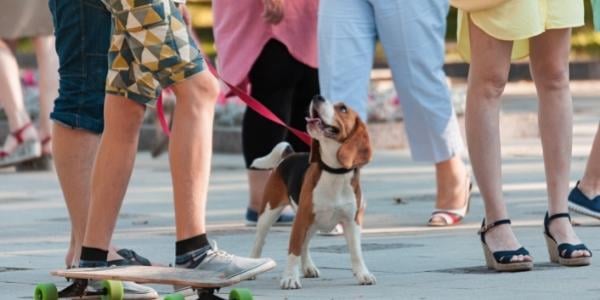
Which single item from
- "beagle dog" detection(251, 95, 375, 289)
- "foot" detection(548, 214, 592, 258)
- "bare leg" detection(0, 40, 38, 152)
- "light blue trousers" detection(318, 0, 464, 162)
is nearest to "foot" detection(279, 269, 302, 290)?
"beagle dog" detection(251, 95, 375, 289)

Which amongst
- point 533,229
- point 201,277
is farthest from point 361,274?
point 533,229

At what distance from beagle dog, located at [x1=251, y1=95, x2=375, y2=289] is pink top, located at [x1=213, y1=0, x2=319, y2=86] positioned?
5.69 feet

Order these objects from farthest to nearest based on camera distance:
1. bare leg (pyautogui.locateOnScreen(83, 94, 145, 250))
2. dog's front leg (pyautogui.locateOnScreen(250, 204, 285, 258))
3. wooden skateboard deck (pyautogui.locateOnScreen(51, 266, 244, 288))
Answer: dog's front leg (pyautogui.locateOnScreen(250, 204, 285, 258)), bare leg (pyautogui.locateOnScreen(83, 94, 145, 250)), wooden skateboard deck (pyautogui.locateOnScreen(51, 266, 244, 288))

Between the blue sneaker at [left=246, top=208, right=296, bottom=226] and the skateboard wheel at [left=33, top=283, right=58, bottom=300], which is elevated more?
the skateboard wheel at [left=33, top=283, right=58, bottom=300]

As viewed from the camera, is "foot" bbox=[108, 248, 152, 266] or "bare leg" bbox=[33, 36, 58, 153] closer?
"foot" bbox=[108, 248, 152, 266]

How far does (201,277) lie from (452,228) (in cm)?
262

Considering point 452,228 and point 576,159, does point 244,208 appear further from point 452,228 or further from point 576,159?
point 576,159

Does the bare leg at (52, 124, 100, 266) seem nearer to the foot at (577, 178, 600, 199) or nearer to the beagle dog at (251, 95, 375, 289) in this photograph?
the beagle dog at (251, 95, 375, 289)

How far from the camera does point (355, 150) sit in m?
5.80

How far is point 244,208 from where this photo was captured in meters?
8.64

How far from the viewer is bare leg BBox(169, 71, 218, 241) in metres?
5.24

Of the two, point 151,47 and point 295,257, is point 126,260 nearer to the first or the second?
point 295,257

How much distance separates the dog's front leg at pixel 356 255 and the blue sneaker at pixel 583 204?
1.83m

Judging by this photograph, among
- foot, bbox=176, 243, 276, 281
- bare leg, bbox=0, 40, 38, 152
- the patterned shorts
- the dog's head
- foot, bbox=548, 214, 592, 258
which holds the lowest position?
bare leg, bbox=0, 40, 38, 152
